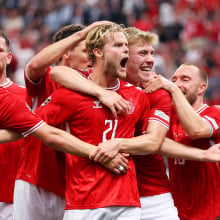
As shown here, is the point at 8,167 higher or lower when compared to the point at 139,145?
lower

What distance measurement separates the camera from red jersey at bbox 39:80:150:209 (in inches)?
156

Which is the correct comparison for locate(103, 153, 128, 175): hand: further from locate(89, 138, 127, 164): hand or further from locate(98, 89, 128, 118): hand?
locate(98, 89, 128, 118): hand

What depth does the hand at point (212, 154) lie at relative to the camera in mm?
4445

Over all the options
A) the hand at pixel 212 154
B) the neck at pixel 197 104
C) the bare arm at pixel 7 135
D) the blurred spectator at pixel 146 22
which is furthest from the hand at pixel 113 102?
the blurred spectator at pixel 146 22

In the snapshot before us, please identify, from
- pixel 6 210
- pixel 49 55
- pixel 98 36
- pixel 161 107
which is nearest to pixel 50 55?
pixel 49 55

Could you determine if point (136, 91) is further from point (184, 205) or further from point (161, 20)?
point (161, 20)

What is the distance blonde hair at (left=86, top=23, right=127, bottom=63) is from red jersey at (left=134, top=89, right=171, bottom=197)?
0.64 meters

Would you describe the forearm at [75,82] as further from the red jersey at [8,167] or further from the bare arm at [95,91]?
the red jersey at [8,167]

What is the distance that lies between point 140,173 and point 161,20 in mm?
10249

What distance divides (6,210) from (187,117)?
1923 millimetres

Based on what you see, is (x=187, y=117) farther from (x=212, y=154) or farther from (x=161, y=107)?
(x=212, y=154)

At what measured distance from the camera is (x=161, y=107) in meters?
4.47

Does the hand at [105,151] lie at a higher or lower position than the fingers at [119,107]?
lower

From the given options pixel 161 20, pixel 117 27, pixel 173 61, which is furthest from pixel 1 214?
pixel 161 20
